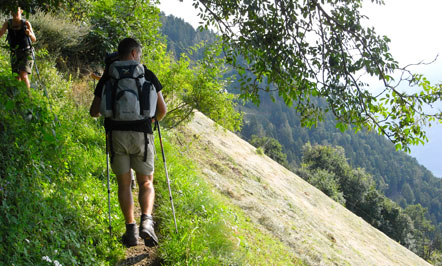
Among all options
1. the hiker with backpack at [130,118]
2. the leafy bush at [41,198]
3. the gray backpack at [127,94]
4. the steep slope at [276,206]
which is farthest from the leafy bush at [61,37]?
the gray backpack at [127,94]

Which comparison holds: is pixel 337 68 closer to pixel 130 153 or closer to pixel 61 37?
pixel 130 153

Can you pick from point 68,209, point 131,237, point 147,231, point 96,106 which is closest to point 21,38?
point 96,106

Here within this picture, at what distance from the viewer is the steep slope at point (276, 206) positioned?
980 centimetres

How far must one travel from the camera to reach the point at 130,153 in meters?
4.20

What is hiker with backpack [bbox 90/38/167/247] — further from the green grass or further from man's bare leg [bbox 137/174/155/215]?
the green grass

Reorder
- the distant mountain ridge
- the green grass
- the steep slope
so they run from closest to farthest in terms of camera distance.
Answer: the green grass, the steep slope, the distant mountain ridge

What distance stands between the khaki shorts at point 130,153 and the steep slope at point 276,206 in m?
5.43

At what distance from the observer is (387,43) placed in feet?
16.3

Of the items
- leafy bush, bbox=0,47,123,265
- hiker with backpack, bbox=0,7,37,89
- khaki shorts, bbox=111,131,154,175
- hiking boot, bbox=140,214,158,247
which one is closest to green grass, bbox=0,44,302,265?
leafy bush, bbox=0,47,123,265

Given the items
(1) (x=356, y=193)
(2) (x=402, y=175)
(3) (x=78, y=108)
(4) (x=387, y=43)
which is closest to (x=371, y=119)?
(4) (x=387, y=43)

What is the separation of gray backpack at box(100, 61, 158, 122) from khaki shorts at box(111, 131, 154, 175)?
20 cm

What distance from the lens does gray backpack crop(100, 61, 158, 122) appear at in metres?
3.94

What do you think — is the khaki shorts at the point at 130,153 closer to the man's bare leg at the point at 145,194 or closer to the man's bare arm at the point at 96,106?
the man's bare leg at the point at 145,194

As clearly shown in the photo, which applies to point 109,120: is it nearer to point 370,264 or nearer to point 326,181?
point 370,264
